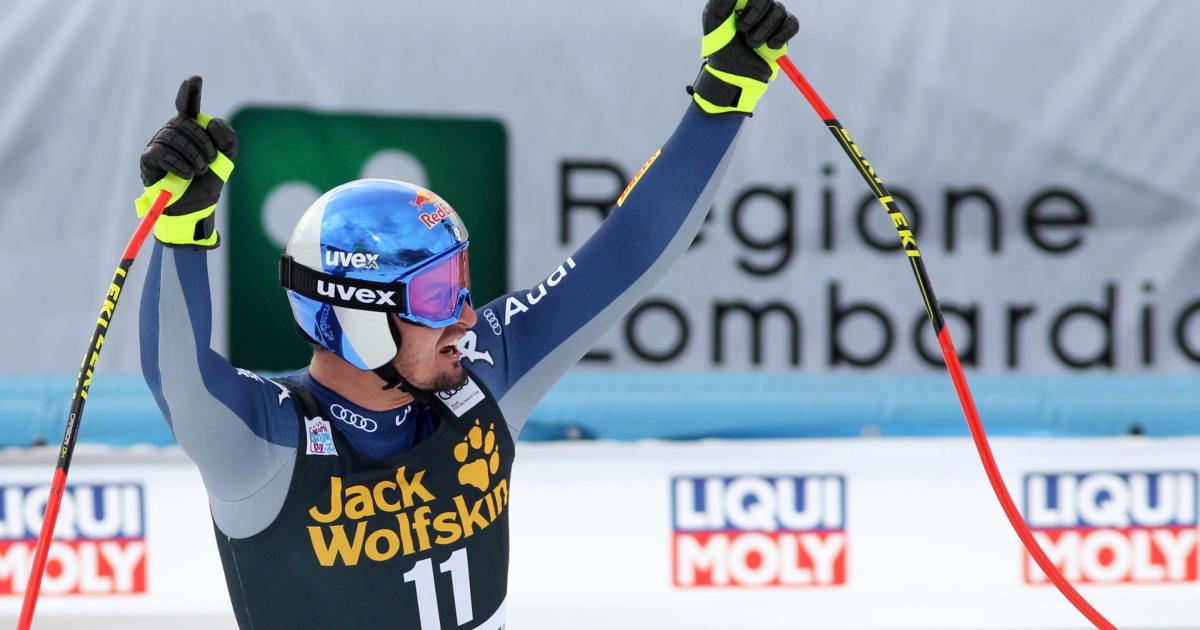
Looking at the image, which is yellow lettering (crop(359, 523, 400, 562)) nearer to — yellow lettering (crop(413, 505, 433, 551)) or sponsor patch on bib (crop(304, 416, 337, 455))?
yellow lettering (crop(413, 505, 433, 551))

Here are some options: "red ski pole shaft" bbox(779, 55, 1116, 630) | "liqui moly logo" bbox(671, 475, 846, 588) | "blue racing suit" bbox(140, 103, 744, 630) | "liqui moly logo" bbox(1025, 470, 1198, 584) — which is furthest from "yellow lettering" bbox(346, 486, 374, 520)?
"liqui moly logo" bbox(1025, 470, 1198, 584)

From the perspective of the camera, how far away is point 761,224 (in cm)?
310

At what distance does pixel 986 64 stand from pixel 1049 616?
152 centimetres

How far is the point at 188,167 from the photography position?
4.69 feet

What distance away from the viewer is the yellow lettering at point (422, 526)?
1.69 m

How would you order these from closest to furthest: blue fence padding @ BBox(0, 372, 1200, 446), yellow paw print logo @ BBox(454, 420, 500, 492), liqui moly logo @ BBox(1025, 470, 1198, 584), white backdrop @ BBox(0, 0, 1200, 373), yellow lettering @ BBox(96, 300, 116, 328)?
yellow lettering @ BBox(96, 300, 116, 328), yellow paw print logo @ BBox(454, 420, 500, 492), white backdrop @ BBox(0, 0, 1200, 373), blue fence padding @ BBox(0, 372, 1200, 446), liqui moly logo @ BBox(1025, 470, 1198, 584)

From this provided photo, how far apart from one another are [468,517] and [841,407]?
1.62m

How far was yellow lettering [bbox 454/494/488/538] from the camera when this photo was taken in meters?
1.73

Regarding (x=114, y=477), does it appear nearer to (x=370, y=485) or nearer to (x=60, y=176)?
(x=60, y=176)

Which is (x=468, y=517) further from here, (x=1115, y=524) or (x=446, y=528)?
(x=1115, y=524)

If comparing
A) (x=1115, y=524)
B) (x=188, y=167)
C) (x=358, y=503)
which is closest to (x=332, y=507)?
(x=358, y=503)

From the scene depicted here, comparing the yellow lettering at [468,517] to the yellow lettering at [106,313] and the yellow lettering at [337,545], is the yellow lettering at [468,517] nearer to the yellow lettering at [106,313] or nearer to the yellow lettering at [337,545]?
the yellow lettering at [337,545]

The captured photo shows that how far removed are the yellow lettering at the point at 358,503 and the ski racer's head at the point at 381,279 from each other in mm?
155

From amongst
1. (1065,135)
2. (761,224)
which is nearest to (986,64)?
(1065,135)
